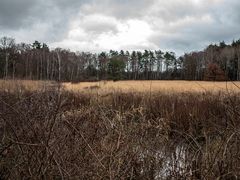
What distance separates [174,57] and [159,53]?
4.99 m

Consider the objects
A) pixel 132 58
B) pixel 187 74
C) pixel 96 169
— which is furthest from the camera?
pixel 132 58

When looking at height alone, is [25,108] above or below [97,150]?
above

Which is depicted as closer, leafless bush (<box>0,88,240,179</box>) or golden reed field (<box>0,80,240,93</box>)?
leafless bush (<box>0,88,240,179</box>)

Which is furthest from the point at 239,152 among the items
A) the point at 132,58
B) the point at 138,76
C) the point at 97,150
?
the point at 132,58

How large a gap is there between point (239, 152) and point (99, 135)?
1.71 m

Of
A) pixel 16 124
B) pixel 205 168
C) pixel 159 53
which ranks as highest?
pixel 159 53

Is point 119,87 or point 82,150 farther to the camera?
point 119,87

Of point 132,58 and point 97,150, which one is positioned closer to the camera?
point 97,150

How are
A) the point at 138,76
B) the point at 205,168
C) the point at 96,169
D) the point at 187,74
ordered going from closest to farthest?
the point at 96,169 → the point at 205,168 → the point at 187,74 → the point at 138,76

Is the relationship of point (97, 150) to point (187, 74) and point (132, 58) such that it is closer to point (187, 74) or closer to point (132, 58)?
point (187, 74)

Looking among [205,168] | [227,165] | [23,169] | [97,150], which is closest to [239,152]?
[227,165]

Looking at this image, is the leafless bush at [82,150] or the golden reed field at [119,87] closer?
the leafless bush at [82,150]

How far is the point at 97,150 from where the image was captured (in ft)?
14.6

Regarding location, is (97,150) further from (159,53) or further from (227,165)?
(159,53)
